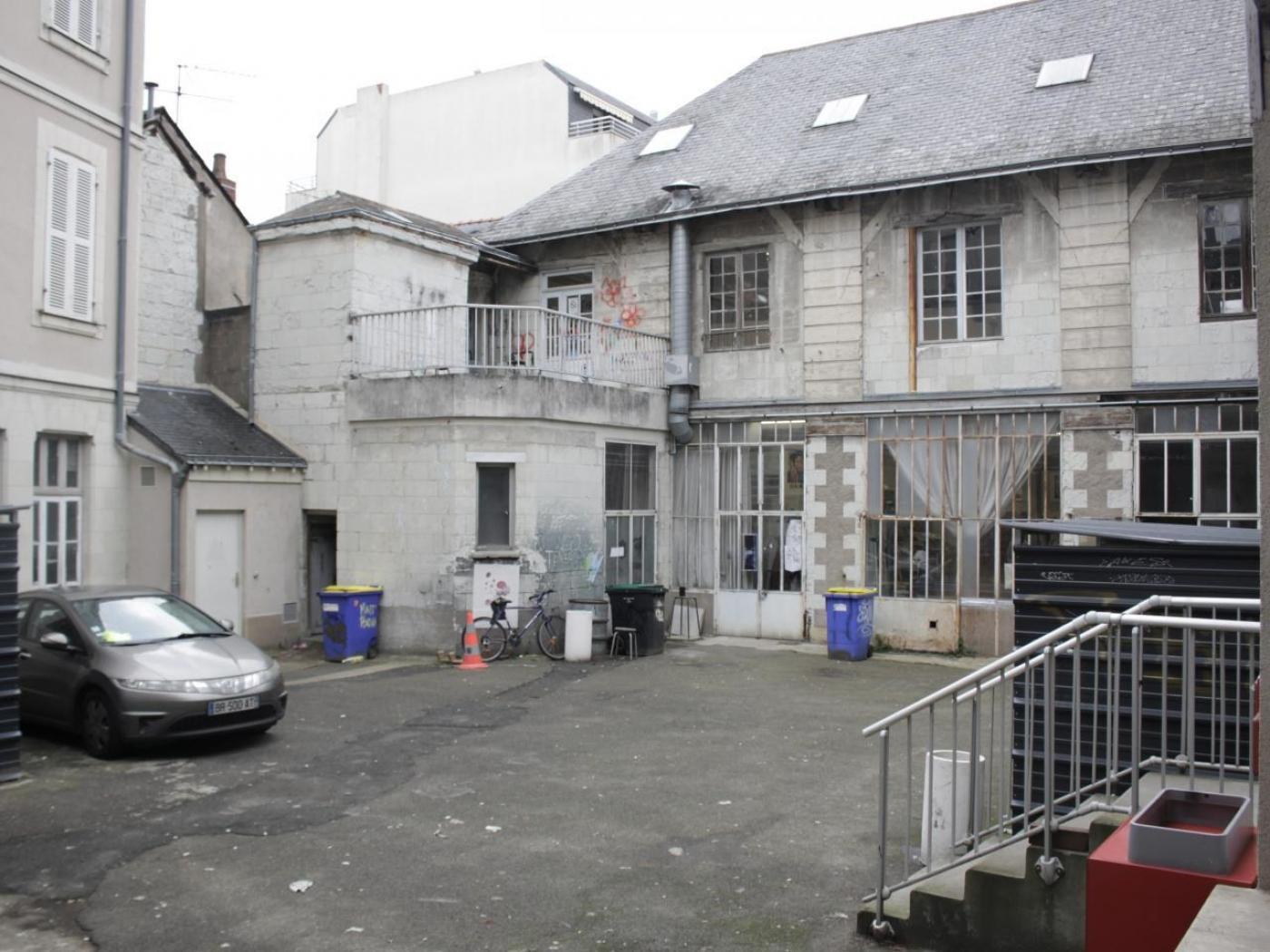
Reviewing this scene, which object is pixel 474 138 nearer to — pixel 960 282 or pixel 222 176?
pixel 222 176

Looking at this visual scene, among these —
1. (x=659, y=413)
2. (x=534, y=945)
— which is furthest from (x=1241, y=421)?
(x=534, y=945)

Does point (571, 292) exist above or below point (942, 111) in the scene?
below

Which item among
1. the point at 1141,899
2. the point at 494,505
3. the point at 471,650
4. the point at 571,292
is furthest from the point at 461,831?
the point at 571,292

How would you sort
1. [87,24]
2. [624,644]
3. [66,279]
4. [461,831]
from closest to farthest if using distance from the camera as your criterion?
1. [461,831]
2. [66,279]
3. [87,24]
4. [624,644]

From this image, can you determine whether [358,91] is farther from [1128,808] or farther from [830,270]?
[1128,808]

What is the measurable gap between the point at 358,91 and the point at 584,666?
22959mm

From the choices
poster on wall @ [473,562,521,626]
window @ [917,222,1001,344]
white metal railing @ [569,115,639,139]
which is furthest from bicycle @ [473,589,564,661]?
white metal railing @ [569,115,639,139]

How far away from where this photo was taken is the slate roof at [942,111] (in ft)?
50.7

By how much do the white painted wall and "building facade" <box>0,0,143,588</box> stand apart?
45.9 ft

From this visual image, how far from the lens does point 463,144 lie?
29.5 m

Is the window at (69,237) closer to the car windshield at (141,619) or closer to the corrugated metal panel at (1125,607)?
the car windshield at (141,619)

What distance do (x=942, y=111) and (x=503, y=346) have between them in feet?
27.0

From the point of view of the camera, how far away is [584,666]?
49.6 feet

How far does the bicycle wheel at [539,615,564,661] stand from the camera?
15.8 m
